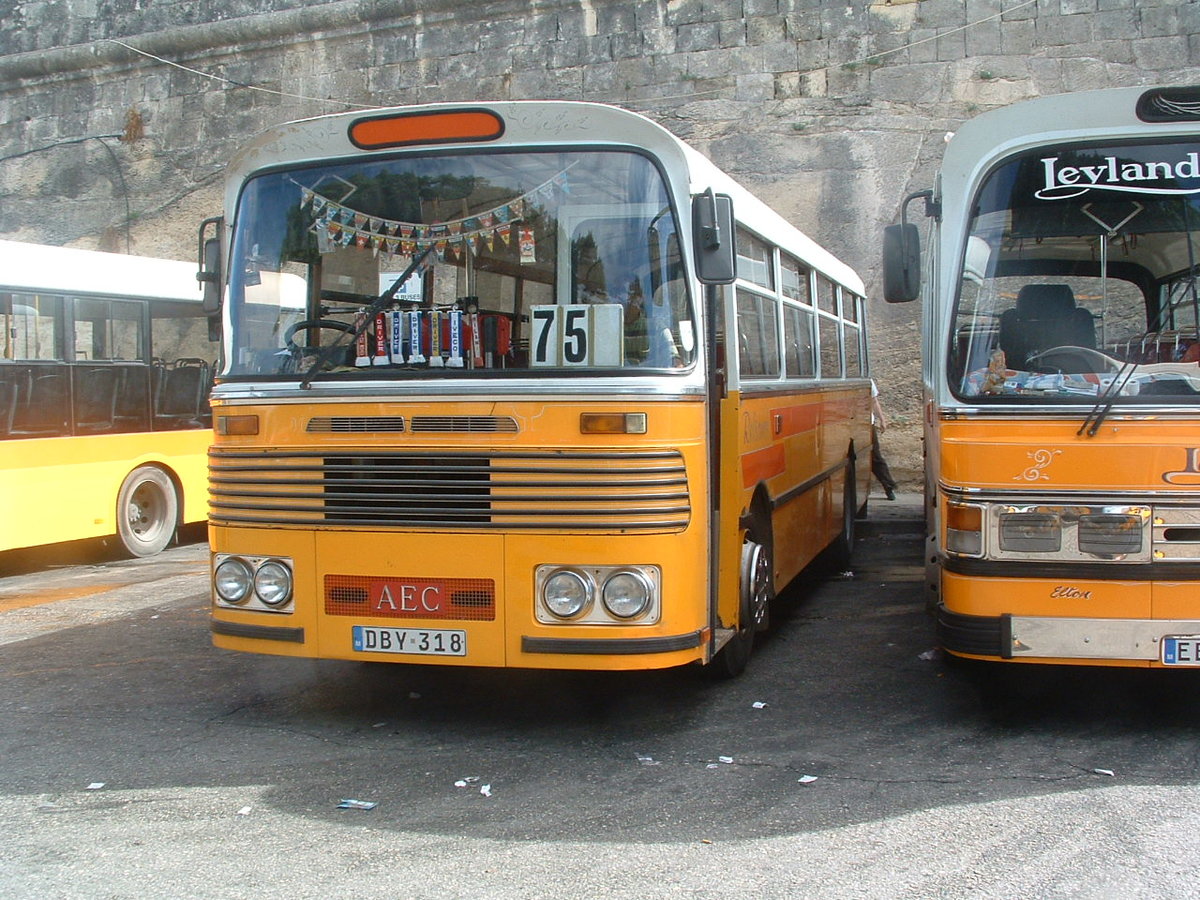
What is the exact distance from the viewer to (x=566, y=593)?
16.7 ft

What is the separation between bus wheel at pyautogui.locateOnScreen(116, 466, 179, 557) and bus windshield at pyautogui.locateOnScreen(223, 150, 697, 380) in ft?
21.3

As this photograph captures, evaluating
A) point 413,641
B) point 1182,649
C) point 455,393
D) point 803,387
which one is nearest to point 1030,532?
point 1182,649

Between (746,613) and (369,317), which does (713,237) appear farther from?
(746,613)

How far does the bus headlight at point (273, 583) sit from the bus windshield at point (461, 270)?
32.3 inches

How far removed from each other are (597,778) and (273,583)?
1.66 metres

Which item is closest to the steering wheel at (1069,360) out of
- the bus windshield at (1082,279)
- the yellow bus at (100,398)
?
the bus windshield at (1082,279)

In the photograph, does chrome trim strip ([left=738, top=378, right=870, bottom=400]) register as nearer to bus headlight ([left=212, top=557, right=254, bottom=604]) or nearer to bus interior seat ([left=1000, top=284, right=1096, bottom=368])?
bus interior seat ([left=1000, top=284, right=1096, bottom=368])

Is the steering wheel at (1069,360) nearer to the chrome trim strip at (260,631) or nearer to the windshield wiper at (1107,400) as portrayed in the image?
the windshield wiper at (1107,400)

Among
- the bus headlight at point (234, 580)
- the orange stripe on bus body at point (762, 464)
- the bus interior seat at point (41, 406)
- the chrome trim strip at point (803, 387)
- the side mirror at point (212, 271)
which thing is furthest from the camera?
the bus interior seat at point (41, 406)

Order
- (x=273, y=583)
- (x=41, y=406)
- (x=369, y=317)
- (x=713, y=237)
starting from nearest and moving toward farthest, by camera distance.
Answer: (x=713, y=237) < (x=369, y=317) < (x=273, y=583) < (x=41, y=406)

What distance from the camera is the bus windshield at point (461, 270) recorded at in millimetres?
5141

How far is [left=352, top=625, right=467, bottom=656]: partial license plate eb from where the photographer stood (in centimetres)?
519

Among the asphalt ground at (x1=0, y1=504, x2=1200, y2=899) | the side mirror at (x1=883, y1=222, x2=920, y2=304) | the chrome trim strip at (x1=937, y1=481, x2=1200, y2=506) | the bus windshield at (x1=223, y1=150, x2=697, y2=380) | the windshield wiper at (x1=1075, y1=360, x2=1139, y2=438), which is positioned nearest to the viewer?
the asphalt ground at (x1=0, y1=504, x2=1200, y2=899)

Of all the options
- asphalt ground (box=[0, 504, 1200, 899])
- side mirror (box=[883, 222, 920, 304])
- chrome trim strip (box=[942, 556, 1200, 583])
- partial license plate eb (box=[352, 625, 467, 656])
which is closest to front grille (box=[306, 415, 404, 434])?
partial license plate eb (box=[352, 625, 467, 656])
